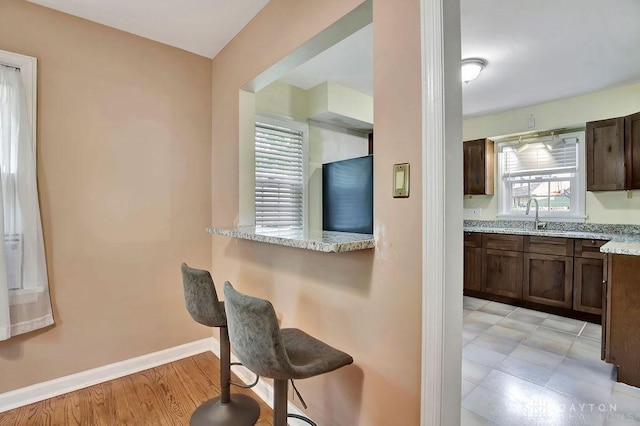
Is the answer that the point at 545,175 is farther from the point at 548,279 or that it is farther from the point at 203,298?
the point at 203,298

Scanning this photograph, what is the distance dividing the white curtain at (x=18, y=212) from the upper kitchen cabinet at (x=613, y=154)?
16.8 ft

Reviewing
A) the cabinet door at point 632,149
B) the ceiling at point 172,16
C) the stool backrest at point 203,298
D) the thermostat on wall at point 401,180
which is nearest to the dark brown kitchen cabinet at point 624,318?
the cabinet door at point 632,149

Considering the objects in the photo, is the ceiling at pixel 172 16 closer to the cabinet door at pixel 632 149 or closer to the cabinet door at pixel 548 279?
the cabinet door at pixel 632 149

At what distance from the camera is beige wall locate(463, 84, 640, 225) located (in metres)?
3.29

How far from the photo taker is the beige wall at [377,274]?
111cm

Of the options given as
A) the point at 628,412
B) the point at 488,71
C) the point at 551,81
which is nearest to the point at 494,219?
the point at 551,81

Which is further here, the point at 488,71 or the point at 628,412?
the point at 488,71

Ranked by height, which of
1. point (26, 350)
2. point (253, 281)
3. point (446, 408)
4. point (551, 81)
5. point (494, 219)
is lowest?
point (26, 350)

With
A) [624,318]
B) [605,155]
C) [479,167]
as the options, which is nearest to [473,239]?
[479,167]

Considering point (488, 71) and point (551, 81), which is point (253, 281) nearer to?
point (488, 71)

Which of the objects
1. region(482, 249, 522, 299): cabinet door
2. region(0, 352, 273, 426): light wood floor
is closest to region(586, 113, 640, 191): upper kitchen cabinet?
region(482, 249, 522, 299): cabinet door

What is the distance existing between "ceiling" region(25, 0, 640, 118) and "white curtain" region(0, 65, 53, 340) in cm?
73

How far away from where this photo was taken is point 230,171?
2.35 meters

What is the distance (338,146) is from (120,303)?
2.73 m
